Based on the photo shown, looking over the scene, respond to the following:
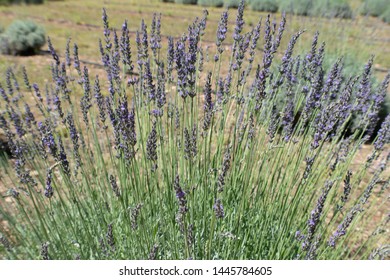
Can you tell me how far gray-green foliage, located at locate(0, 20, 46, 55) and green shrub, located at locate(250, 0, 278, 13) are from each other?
7.93m

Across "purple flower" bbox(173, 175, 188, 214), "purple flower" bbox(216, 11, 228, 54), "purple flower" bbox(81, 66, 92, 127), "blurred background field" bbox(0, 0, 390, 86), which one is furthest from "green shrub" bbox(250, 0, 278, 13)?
"purple flower" bbox(173, 175, 188, 214)

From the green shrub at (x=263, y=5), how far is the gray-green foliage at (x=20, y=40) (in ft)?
26.0

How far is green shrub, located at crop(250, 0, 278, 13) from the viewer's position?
1237cm

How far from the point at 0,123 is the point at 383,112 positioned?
479cm

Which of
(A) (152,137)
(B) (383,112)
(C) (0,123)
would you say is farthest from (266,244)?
(B) (383,112)

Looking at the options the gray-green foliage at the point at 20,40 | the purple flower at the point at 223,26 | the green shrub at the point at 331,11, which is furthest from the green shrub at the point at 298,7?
the purple flower at the point at 223,26

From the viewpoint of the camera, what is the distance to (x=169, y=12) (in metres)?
11.7

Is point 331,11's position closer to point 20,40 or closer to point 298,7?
point 298,7

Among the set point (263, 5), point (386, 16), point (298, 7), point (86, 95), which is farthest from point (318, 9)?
point (86, 95)

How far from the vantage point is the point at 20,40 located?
723 cm

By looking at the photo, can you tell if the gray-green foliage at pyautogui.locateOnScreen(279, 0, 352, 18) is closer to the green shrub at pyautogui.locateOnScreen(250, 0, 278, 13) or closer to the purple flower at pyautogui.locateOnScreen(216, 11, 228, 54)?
the green shrub at pyautogui.locateOnScreen(250, 0, 278, 13)

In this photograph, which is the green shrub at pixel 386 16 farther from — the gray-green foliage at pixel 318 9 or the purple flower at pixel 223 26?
the purple flower at pixel 223 26

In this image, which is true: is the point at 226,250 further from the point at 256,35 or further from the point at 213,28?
the point at 213,28

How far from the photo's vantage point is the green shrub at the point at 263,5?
12367mm
